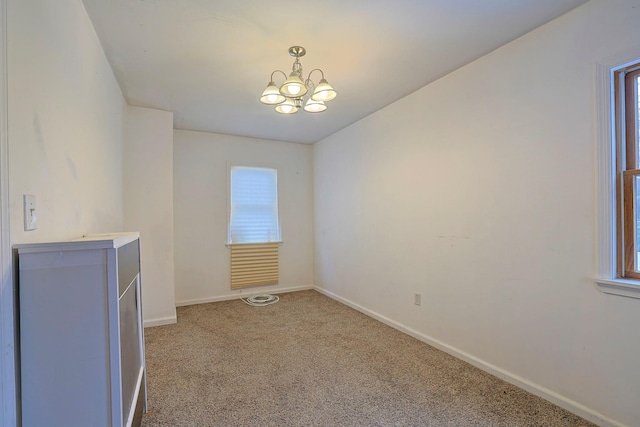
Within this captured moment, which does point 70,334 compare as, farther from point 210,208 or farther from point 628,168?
point 210,208

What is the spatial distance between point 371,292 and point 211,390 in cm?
208

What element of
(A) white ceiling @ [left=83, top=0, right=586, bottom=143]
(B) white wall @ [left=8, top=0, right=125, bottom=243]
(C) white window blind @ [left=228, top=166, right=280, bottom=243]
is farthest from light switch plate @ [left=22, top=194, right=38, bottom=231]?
(C) white window blind @ [left=228, top=166, right=280, bottom=243]

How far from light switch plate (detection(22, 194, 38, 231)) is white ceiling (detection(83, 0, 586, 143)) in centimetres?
130

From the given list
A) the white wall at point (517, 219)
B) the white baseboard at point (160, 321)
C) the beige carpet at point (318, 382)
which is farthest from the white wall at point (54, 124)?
the white wall at point (517, 219)

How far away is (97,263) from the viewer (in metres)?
1.12

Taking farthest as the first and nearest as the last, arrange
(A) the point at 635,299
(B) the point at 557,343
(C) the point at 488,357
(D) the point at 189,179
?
(D) the point at 189,179 < (C) the point at 488,357 < (B) the point at 557,343 < (A) the point at 635,299

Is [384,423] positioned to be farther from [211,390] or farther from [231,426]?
[211,390]

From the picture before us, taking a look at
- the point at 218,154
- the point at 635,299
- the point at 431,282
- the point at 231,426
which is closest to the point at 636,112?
the point at 635,299

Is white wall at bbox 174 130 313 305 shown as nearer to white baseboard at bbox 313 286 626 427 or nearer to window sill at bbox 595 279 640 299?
white baseboard at bbox 313 286 626 427

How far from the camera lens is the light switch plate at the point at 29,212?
1.08 m

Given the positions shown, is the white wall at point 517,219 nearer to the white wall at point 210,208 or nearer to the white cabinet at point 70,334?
the white wall at point 210,208

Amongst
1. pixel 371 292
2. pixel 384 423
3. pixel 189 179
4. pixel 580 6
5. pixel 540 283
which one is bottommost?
pixel 384 423

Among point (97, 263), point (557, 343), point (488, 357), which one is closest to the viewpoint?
point (97, 263)

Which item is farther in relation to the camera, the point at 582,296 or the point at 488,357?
the point at 488,357
